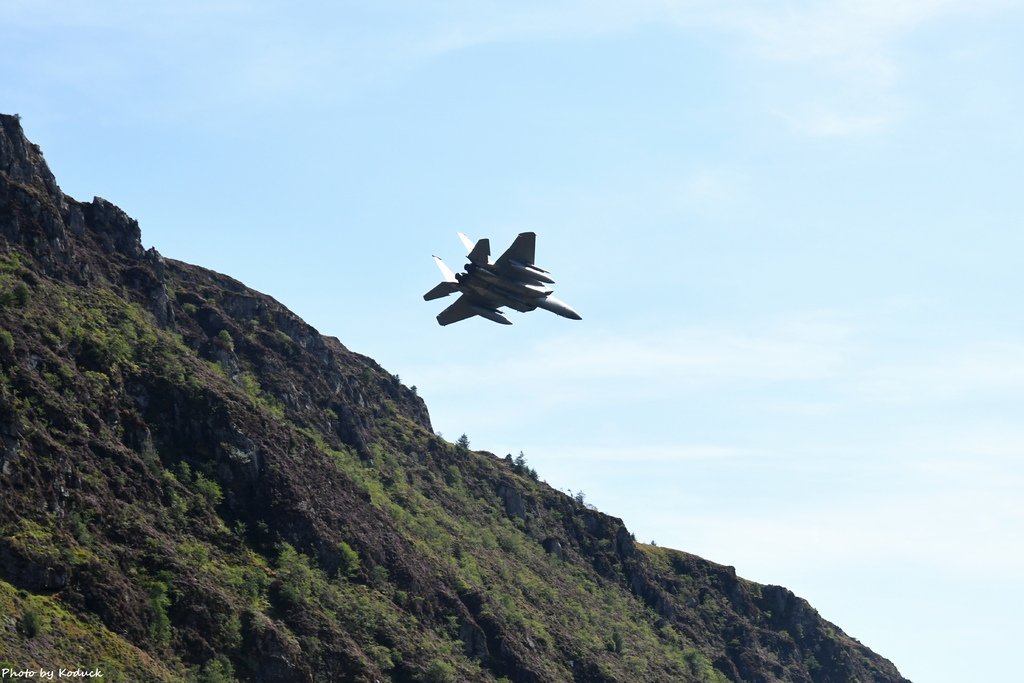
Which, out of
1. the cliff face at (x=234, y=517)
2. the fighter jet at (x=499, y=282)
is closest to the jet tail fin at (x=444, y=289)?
the fighter jet at (x=499, y=282)

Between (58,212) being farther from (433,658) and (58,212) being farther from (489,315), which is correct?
(489,315)

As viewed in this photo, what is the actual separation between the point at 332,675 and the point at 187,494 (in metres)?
24.0

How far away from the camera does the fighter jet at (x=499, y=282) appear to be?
8531 centimetres

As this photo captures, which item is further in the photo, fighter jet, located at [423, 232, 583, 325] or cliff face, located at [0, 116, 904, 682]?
cliff face, located at [0, 116, 904, 682]

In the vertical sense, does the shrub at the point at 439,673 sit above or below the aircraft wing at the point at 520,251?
below

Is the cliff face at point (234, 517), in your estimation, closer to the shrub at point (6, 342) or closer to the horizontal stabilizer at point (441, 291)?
the shrub at point (6, 342)

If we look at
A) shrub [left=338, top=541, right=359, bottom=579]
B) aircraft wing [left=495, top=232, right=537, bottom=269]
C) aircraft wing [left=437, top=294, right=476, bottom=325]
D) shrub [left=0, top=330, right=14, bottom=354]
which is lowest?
shrub [left=338, top=541, right=359, bottom=579]

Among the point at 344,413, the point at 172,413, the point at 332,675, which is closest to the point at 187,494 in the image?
the point at 172,413

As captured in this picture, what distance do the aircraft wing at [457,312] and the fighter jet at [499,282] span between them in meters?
0.09

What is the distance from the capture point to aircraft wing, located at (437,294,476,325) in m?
89.0

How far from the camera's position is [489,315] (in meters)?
88.9

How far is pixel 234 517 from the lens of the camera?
132 metres

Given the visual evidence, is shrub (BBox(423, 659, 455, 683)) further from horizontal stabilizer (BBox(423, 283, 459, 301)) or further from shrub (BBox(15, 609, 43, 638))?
horizontal stabilizer (BBox(423, 283, 459, 301))

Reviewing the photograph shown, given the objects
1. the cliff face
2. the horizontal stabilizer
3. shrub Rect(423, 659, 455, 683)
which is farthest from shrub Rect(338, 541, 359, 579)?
the horizontal stabilizer
